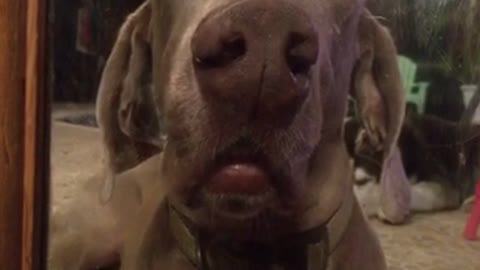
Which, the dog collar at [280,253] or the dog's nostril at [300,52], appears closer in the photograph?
the dog's nostril at [300,52]

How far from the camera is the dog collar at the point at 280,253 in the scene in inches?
57.1

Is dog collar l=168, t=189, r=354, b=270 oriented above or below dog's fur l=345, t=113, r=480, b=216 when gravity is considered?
below

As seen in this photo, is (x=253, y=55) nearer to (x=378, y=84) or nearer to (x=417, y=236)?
(x=378, y=84)

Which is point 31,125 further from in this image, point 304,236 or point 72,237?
point 304,236

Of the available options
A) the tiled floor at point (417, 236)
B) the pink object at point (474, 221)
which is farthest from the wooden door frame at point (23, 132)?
the pink object at point (474, 221)

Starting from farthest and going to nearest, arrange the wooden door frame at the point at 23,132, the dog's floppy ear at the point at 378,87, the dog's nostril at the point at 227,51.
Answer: the wooden door frame at the point at 23,132 → the dog's floppy ear at the point at 378,87 → the dog's nostril at the point at 227,51

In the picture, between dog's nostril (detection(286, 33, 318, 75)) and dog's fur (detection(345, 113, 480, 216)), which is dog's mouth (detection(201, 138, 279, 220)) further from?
dog's fur (detection(345, 113, 480, 216))

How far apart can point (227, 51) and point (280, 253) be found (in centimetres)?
43

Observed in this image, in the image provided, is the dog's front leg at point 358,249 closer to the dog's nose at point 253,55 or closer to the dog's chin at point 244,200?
the dog's chin at point 244,200

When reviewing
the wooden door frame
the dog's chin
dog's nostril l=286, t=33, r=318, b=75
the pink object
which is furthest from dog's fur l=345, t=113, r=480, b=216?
the wooden door frame

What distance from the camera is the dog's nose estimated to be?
3.78 ft

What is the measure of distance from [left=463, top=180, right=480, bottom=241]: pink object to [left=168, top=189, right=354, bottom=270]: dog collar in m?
0.22

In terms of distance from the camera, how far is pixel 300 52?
1.17 metres

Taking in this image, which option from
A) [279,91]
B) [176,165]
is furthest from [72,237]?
[279,91]
